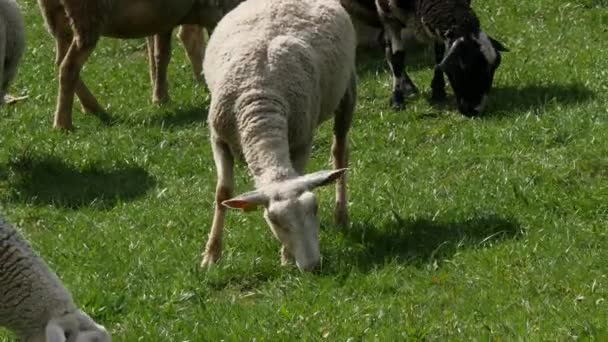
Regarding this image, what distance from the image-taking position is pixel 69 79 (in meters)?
12.7

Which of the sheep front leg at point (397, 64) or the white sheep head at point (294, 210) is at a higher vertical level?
the white sheep head at point (294, 210)

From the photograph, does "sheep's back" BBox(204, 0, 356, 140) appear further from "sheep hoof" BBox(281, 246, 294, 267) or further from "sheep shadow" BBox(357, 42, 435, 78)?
"sheep shadow" BBox(357, 42, 435, 78)

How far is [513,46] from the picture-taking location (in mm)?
13867

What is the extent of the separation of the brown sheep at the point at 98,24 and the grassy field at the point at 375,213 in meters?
0.26

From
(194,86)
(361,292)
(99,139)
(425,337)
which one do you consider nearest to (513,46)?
(194,86)

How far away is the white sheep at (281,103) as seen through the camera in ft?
27.6

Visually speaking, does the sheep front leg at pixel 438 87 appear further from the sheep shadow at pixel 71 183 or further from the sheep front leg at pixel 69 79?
the sheep front leg at pixel 69 79

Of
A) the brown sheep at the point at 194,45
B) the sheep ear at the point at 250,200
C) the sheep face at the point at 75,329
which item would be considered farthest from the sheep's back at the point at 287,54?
the brown sheep at the point at 194,45

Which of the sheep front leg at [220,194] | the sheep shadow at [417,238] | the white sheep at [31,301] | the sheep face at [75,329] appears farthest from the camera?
the sheep front leg at [220,194]

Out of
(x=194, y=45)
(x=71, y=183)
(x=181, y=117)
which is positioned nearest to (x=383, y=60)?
→ (x=194, y=45)

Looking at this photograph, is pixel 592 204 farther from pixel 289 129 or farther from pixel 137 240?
pixel 137 240

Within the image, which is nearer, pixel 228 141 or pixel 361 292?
pixel 361 292

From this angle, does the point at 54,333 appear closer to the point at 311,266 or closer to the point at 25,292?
the point at 25,292

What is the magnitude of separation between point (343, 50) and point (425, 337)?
2.99 metres
